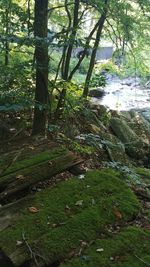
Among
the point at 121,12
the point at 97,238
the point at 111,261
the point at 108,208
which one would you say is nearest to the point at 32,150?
the point at 108,208

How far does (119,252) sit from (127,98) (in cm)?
1489

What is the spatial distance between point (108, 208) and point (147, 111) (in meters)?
9.92

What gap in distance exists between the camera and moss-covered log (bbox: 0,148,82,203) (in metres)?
3.69

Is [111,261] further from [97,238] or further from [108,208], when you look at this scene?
[108,208]

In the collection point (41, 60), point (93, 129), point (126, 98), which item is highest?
point (41, 60)

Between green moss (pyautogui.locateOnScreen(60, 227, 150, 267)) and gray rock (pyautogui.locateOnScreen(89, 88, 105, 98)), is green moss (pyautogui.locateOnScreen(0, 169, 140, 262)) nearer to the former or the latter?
green moss (pyautogui.locateOnScreen(60, 227, 150, 267))

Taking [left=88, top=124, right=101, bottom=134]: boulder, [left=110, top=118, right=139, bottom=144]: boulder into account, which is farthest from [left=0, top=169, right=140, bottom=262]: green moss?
[left=110, top=118, right=139, bottom=144]: boulder

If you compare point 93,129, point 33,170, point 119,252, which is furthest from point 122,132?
point 119,252

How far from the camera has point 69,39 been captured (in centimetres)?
451

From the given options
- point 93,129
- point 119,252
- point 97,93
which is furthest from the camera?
point 97,93

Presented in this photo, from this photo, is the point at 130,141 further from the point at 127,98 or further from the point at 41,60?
the point at 127,98

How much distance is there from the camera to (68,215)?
346 centimetres

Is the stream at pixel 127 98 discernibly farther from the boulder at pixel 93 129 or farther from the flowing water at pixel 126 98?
the boulder at pixel 93 129

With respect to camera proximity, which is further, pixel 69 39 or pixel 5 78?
pixel 5 78
